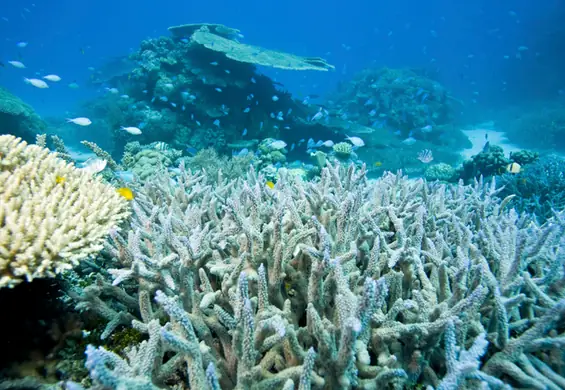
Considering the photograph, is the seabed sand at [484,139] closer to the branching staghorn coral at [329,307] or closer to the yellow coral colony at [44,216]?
the branching staghorn coral at [329,307]

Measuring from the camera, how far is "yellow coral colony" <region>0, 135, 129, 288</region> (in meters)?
1.76

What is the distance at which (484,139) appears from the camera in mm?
22484

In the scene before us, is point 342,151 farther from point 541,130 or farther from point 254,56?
point 541,130

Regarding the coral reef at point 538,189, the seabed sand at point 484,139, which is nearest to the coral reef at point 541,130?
the seabed sand at point 484,139

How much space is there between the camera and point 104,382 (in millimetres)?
1209

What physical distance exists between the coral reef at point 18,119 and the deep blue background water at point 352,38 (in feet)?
18.3

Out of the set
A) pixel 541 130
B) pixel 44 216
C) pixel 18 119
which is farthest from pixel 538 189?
pixel 18 119

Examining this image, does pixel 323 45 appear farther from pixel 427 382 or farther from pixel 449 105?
pixel 427 382

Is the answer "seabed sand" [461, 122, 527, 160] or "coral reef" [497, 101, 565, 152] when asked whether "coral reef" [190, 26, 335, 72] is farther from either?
"coral reef" [497, 101, 565, 152]

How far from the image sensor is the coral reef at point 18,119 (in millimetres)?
13242

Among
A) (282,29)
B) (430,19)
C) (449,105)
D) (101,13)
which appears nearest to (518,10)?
(430,19)

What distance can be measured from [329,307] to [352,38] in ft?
366

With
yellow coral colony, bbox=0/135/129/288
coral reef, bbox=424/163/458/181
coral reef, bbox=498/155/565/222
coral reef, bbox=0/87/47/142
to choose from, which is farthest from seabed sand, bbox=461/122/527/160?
coral reef, bbox=0/87/47/142

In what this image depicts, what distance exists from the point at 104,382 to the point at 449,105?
27885mm
